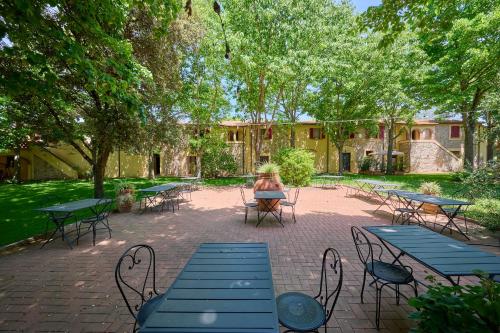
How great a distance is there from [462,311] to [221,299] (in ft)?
4.74

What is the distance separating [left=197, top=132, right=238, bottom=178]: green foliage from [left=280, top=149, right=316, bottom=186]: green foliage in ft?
25.2

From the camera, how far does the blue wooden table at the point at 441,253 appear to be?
209 cm

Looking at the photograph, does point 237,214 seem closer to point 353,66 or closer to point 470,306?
point 470,306

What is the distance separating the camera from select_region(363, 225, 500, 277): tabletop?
82.8 inches

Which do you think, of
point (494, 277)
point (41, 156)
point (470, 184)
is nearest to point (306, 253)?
point (494, 277)

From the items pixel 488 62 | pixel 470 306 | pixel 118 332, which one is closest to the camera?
pixel 470 306

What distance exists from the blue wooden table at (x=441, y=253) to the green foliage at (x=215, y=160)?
59.4 ft

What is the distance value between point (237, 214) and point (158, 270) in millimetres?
4022

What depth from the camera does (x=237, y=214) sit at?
7.61 metres

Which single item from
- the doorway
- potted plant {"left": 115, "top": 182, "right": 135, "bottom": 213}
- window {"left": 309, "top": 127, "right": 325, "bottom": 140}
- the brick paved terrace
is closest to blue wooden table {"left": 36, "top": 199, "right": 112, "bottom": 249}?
the brick paved terrace

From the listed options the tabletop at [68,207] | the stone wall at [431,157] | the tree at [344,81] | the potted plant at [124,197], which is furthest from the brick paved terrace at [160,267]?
the stone wall at [431,157]

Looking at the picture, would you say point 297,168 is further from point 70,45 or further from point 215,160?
point 70,45

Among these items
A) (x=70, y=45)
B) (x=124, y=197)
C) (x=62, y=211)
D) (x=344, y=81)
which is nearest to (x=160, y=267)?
(x=62, y=211)

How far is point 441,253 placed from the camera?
2.46 meters
